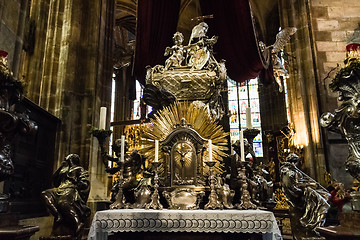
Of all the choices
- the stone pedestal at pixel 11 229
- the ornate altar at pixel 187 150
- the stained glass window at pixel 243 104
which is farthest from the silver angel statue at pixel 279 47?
the stained glass window at pixel 243 104

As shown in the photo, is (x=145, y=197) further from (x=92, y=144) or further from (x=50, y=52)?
(x=50, y=52)

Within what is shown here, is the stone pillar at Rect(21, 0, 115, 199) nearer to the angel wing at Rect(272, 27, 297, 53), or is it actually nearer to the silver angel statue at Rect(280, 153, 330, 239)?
the silver angel statue at Rect(280, 153, 330, 239)

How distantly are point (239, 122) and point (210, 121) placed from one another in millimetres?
10471

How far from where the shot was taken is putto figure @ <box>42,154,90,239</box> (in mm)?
3547

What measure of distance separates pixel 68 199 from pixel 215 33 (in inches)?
183

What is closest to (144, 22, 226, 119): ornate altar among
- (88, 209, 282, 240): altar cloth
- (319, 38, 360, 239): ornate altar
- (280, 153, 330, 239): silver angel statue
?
(280, 153, 330, 239): silver angel statue

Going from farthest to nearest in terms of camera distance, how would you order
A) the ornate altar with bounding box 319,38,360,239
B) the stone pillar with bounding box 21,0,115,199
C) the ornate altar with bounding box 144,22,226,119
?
the stone pillar with bounding box 21,0,115,199 < the ornate altar with bounding box 144,22,226,119 < the ornate altar with bounding box 319,38,360,239

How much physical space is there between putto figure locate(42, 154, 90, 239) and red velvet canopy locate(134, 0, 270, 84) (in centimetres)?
297

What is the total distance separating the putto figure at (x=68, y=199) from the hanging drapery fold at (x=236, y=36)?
12.0 ft

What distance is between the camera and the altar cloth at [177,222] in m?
2.65

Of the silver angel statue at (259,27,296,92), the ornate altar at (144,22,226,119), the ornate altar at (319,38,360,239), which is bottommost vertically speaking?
the ornate altar at (319,38,360,239)

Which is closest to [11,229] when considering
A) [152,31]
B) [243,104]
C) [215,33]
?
[152,31]

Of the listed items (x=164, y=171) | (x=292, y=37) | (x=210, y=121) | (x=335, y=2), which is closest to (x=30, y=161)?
(x=164, y=171)

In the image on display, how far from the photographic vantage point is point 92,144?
602 centimetres
